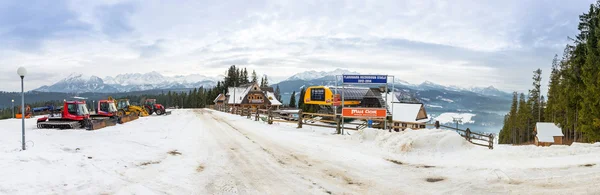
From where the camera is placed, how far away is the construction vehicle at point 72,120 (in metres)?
21.6

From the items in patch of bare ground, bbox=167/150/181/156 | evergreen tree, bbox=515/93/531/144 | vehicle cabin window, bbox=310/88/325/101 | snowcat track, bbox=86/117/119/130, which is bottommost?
evergreen tree, bbox=515/93/531/144

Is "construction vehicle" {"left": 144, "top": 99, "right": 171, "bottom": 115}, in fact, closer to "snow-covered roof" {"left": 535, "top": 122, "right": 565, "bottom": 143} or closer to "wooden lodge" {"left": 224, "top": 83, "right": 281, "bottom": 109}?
"wooden lodge" {"left": 224, "top": 83, "right": 281, "bottom": 109}

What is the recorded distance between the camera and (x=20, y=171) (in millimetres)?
7531

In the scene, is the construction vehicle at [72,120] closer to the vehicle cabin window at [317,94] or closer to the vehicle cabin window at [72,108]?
the vehicle cabin window at [72,108]

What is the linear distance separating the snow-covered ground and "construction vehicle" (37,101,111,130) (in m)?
11.6

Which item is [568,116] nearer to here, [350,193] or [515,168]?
[515,168]

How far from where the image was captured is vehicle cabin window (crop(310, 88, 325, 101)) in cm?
5931

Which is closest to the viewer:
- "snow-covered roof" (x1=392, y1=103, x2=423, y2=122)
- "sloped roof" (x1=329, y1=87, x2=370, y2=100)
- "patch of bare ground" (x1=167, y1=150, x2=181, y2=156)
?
"patch of bare ground" (x1=167, y1=150, x2=181, y2=156)

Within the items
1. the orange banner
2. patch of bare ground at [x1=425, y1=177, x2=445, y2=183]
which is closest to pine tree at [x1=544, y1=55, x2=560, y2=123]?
the orange banner

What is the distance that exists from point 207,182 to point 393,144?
756 centimetres

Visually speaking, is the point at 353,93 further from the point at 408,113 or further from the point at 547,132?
the point at 547,132

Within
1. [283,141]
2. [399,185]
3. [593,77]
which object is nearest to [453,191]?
[399,185]

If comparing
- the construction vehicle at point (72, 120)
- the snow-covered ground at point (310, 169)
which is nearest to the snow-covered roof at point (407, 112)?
the snow-covered ground at point (310, 169)

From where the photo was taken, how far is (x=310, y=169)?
9.19 m
